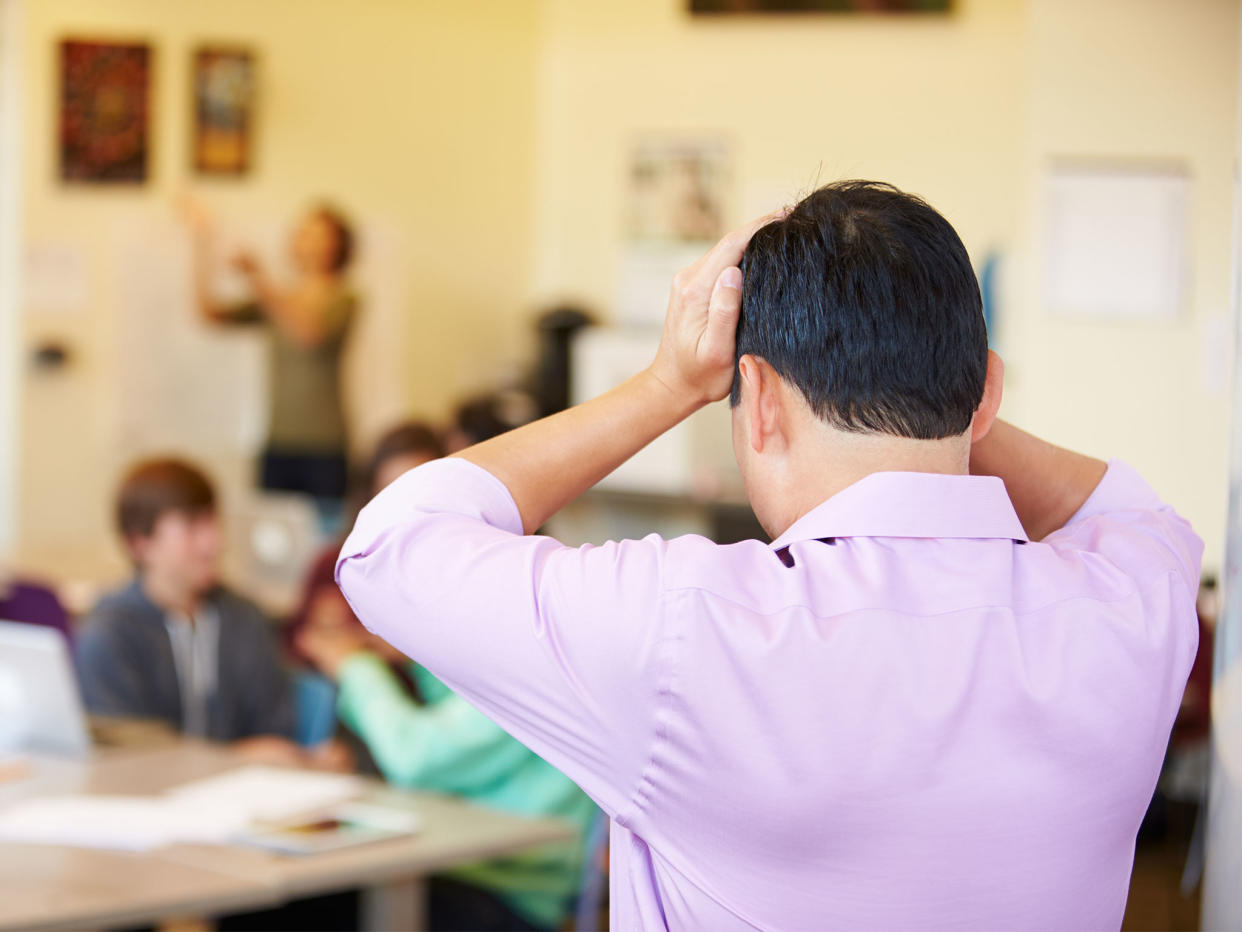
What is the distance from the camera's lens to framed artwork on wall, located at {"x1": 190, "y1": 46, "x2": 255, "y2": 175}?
21.0 feet

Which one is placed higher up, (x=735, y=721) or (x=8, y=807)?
(x=735, y=721)

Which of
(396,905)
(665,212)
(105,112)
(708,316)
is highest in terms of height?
(105,112)

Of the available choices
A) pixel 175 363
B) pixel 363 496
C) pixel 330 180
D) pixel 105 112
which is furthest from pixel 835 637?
pixel 330 180

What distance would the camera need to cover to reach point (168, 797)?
2.72 metres

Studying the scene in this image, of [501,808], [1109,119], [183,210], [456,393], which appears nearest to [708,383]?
[501,808]

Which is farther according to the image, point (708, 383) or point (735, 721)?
point (708, 383)

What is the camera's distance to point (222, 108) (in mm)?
6473

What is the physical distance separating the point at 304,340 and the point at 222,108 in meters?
1.11

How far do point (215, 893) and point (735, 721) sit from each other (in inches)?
62.2

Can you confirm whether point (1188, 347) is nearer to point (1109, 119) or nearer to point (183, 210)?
point (1109, 119)

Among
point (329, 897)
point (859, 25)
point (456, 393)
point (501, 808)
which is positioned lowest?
point (329, 897)

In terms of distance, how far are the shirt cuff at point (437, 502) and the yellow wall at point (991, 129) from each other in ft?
8.11

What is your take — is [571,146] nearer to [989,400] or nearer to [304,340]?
[304,340]

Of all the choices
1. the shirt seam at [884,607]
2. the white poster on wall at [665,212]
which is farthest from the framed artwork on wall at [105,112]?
the shirt seam at [884,607]
